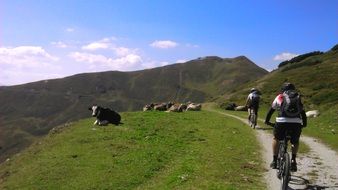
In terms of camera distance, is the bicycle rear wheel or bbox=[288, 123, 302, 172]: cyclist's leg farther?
bbox=[288, 123, 302, 172]: cyclist's leg

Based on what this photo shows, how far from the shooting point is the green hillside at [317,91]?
110 ft

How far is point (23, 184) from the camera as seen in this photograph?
19859 millimetres

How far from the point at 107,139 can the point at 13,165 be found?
5495mm

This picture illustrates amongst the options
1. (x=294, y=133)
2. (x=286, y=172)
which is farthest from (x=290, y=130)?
(x=286, y=172)

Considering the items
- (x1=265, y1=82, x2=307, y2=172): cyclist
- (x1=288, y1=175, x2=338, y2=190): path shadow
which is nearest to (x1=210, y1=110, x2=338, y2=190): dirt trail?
(x1=288, y1=175, x2=338, y2=190): path shadow

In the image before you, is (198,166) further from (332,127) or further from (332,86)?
(332,86)

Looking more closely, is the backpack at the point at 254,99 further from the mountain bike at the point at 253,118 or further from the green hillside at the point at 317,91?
the green hillside at the point at 317,91

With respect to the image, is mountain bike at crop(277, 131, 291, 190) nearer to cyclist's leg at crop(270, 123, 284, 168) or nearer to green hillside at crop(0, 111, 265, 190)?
cyclist's leg at crop(270, 123, 284, 168)

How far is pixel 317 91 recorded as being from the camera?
209 feet

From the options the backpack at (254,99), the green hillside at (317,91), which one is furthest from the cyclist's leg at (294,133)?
the backpack at (254,99)

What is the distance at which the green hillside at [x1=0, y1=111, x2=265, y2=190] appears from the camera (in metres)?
17.3

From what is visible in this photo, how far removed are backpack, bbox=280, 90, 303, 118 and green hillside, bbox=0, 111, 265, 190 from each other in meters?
2.77

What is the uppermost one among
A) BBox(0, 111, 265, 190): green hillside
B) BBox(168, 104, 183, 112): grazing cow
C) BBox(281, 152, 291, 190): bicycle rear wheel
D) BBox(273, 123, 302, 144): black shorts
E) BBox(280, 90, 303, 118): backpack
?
BBox(280, 90, 303, 118): backpack

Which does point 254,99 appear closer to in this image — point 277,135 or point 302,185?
point 302,185
